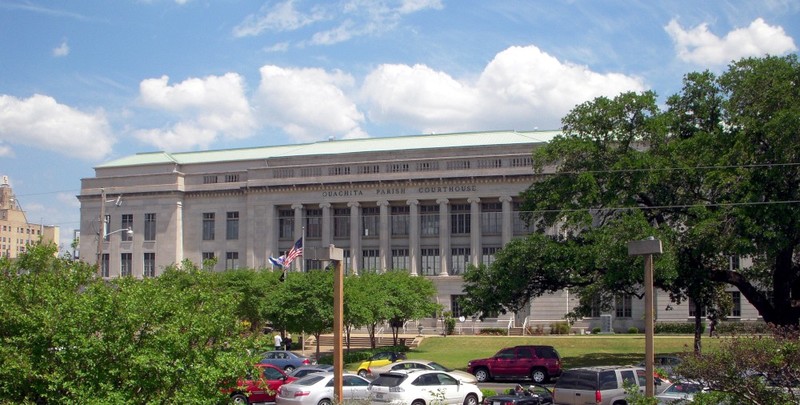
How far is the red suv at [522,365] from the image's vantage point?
41.3 meters

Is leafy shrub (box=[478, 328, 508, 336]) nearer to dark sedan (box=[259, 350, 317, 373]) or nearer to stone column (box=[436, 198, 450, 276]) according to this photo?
stone column (box=[436, 198, 450, 276])

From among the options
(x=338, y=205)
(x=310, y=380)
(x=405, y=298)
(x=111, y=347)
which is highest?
(x=338, y=205)

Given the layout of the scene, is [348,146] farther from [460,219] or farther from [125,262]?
[125,262]

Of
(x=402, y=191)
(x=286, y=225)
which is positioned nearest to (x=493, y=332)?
(x=402, y=191)

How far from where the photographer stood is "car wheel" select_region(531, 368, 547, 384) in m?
41.2

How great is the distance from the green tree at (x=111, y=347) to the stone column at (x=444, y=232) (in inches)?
2433

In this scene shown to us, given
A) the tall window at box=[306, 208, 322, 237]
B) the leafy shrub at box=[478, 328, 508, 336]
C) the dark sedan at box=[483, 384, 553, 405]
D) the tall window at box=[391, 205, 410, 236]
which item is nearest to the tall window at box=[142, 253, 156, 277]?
the tall window at box=[306, 208, 322, 237]

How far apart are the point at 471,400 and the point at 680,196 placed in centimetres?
1676

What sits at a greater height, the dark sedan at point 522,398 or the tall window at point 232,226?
the tall window at point 232,226

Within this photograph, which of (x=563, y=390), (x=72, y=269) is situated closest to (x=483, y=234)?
(x=563, y=390)

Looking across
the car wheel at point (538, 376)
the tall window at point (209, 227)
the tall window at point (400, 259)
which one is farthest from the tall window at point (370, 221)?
the car wheel at point (538, 376)

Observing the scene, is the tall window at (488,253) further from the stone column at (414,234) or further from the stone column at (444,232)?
the stone column at (414,234)

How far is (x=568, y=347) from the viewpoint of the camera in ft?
192

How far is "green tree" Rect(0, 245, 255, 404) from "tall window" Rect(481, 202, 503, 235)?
61.9 m
